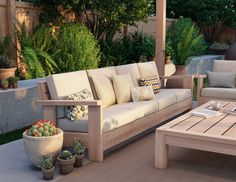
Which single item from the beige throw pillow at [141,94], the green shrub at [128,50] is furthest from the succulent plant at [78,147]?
the green shrub at [128,50]

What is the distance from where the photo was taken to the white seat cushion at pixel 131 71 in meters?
5.34

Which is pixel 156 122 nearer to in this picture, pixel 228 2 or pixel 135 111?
pixel 135 111

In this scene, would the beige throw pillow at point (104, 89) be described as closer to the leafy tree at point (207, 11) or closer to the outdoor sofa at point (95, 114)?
the outdoor sofa at point (95, 114)

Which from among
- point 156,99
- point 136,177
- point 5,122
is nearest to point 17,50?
point 5,122

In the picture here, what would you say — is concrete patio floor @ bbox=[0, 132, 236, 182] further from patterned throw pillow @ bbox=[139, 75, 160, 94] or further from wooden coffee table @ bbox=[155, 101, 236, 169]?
patterned throw pillow @ bbox=[139, 75, 160, 94]

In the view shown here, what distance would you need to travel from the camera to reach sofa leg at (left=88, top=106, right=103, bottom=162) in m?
3.77

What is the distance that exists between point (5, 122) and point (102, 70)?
1.46m

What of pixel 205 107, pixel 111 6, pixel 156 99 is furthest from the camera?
pixel 111 6

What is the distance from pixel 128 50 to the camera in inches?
341

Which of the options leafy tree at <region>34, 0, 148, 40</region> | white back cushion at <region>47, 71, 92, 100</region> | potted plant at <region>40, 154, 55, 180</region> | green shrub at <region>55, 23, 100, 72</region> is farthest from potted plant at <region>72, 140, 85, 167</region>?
leafy tree at <region>34, 0, 148, 40</region>

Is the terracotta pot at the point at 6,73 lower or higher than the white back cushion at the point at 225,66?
higher

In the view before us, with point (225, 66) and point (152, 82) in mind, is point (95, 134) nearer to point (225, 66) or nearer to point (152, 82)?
point (152, 82)

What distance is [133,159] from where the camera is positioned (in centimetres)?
400

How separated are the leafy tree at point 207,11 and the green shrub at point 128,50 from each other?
3.99 m
